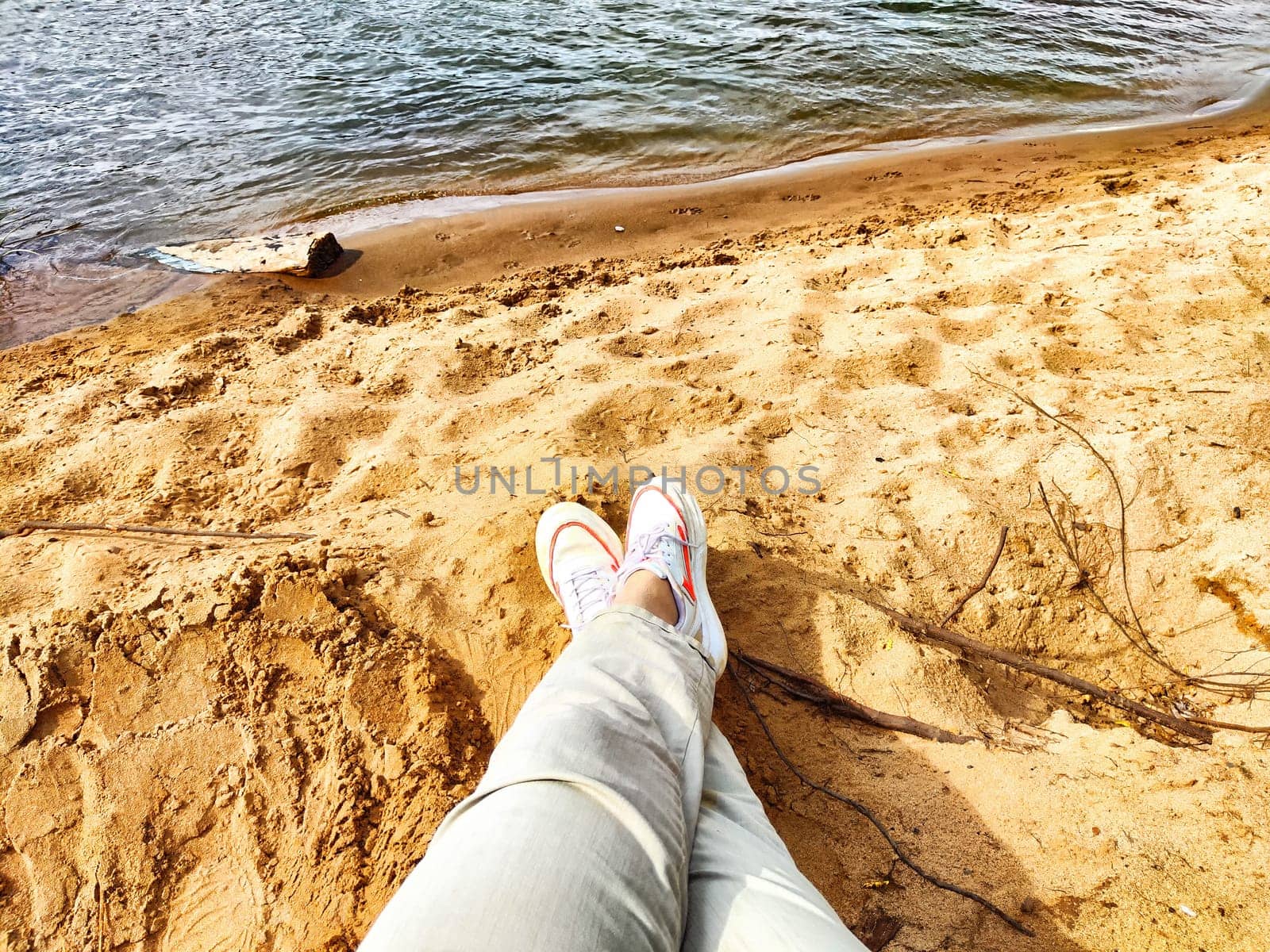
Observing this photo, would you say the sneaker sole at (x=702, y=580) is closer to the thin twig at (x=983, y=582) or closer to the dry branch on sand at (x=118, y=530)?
the thin twig at (x=983, y=582)

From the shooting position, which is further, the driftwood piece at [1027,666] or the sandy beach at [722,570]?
the driftwood piece at [1027,666]

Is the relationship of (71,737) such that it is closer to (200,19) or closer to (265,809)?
(265,809)

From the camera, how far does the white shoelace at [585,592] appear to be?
6.37 ft

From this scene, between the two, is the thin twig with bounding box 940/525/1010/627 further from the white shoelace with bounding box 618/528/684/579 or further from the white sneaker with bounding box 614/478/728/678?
the white shoelace with bounding box 618/528/684/579

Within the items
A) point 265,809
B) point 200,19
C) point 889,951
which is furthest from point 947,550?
point 200,19

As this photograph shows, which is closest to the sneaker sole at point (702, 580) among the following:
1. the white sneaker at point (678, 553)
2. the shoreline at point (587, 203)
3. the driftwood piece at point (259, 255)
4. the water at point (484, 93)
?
the white sneaker at point (678, 553)

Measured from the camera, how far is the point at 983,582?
207 centimetres

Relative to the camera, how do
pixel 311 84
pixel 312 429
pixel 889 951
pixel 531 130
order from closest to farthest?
pixel 889 951 < pixel 312 429 < pixel 531 130 < pixel 311 84

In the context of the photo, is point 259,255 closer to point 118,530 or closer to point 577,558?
point 118,530

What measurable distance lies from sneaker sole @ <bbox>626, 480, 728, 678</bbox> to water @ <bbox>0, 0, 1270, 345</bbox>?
4010 mm

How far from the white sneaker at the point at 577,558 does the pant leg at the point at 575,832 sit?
1.57ft

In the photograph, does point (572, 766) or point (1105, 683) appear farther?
point (1105, 683)

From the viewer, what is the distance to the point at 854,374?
2.79 metres

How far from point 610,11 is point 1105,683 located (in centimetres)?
906
